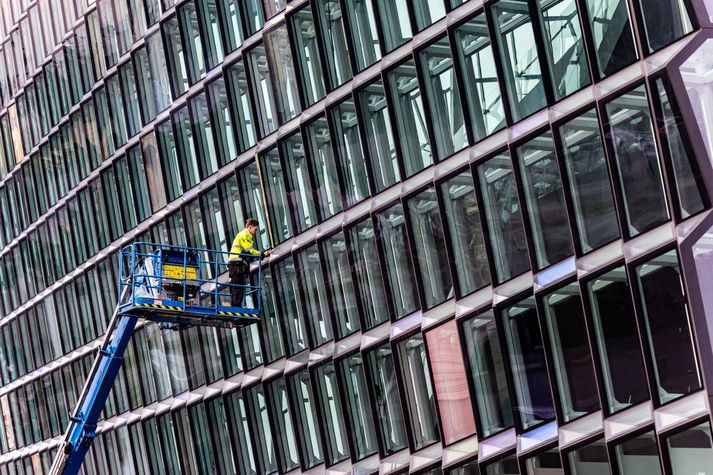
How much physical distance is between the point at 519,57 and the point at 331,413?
1395cm

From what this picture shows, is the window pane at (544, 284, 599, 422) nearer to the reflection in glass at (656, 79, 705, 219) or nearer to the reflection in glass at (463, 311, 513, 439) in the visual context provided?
the reflection in glass at (463, 311, 513, 439)

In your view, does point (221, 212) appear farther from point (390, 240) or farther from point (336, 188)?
point (390, 240)

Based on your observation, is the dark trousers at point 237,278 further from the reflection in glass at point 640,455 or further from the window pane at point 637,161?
the reflection in glass at point 640,455

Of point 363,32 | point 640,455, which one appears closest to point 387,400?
point 640,455

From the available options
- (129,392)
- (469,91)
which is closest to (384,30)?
(469,91)

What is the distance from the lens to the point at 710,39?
101ft

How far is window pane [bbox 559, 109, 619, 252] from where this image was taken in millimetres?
33125

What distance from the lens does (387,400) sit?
135 feet

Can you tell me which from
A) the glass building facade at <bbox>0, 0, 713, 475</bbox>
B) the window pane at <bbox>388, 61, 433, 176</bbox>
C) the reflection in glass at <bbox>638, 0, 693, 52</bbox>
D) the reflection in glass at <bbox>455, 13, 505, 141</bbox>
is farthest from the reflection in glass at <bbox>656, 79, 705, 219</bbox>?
the window pane at <bbox>388, 61, 433, 176</bbox>

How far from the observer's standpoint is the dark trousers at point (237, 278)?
39.0 metres

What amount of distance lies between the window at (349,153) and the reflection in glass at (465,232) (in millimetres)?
4291

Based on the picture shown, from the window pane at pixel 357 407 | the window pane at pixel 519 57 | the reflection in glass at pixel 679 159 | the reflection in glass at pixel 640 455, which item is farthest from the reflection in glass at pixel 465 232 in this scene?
the reflection in glass at pixel 679 159

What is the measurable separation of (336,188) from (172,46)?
12057 millimetres

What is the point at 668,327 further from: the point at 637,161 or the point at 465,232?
the point at 465,232
